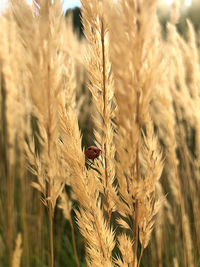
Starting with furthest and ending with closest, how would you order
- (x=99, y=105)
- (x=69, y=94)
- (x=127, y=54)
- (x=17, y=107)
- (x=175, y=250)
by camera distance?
(x=17, y=107) < (x=175, y=250) < (x=69, y=94) < (x=99, y=105) < (x=127, y=54)

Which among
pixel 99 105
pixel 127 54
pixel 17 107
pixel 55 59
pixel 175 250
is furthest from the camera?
pixel 17 107

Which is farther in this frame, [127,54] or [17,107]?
[17,107]

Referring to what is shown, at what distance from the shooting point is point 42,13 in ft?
1.98

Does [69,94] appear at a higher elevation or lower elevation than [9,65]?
lower

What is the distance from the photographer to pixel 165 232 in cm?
197

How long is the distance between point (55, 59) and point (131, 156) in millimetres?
270

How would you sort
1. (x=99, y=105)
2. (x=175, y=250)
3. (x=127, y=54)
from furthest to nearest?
(x=175, y=250)
(x=99, y=105)
(x=127, y=54)

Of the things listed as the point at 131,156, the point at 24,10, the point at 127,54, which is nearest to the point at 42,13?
the point at 24,10

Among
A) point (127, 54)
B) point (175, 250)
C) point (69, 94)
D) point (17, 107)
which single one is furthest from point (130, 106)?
point (17, 107)

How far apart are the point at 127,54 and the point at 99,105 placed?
10.7 inches

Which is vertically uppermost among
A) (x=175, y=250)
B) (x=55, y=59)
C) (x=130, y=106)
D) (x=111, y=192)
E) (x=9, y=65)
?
(x=9, y=65)

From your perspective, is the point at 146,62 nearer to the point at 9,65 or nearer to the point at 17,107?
the point at 9,65

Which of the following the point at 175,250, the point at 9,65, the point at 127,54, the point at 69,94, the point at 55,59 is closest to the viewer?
the point at 127,54

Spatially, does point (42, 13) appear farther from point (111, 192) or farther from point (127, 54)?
point (111, 192)
